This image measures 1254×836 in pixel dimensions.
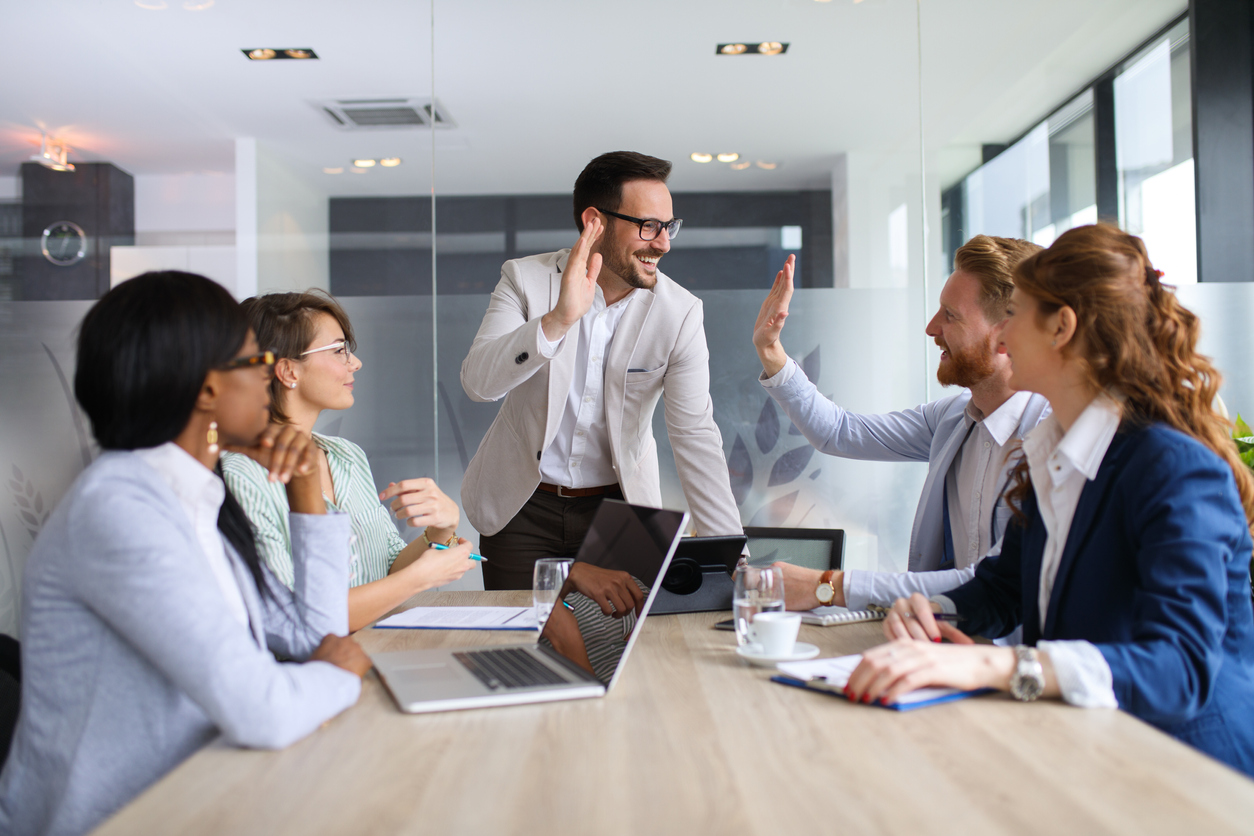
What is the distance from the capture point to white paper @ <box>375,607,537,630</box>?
5.50 feet

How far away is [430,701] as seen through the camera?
3.78 feet

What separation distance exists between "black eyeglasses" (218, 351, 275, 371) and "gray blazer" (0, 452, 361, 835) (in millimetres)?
169

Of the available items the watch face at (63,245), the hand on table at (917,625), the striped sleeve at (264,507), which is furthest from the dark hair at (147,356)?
the watch face at (63,245)

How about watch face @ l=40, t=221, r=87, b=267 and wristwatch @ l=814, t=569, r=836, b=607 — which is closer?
wristwatch @ l=814, t=569, r=836, b=607

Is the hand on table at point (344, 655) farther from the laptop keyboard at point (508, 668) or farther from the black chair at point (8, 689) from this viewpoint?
the black chair at point (8, 689)

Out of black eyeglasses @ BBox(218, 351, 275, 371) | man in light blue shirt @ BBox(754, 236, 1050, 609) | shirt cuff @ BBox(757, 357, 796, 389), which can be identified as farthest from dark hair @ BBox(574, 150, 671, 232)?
black eyeglasses @ BBox(218, 351, 275, 371)

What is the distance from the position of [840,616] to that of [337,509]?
1094 mm

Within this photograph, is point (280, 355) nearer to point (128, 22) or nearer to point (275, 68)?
point (275, 68)

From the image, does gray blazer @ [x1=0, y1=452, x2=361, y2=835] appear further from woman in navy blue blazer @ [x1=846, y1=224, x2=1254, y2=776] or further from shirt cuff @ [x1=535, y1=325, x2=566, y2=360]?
shirt cuff @ [x1=535, y1=325, x2=566, y2=360]

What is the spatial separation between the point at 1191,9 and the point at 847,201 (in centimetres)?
156

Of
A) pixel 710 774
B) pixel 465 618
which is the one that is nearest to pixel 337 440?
pixel 465 618

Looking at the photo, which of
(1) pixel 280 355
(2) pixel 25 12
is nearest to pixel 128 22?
(2) pixel 25 12

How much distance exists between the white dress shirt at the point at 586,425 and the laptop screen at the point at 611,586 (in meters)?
1.08

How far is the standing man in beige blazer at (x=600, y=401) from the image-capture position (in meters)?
2.57
